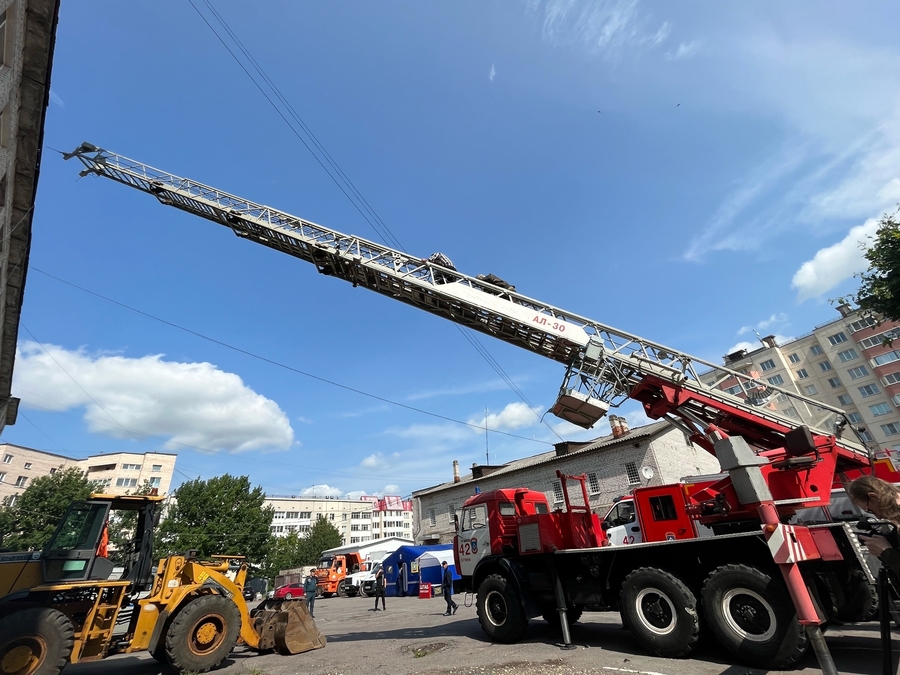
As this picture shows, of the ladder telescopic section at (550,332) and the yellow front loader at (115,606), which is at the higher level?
the ladder telescopic section at (550,332)

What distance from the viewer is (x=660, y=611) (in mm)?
7508

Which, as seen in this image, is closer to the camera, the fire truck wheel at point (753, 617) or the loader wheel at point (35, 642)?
the fire truck wheel at point (753, 617)

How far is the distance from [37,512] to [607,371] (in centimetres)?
5582

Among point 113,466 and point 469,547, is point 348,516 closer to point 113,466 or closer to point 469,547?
point 113,466

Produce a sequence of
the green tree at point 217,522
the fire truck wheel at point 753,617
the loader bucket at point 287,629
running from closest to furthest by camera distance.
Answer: the fire truck wheel at point 753,617 → the loader bucket at point 287,629 → the green tree at point 217,522

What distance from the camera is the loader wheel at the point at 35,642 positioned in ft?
22.9

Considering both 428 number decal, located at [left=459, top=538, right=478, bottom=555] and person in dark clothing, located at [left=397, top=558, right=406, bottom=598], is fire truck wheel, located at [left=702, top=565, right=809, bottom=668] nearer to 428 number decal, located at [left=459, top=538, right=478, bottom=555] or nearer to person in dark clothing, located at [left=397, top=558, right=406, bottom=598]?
428 number decal, located at [left=459, top=538, right=478, bottom=555]

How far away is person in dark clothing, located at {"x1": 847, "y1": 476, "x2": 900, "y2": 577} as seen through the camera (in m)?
3.22

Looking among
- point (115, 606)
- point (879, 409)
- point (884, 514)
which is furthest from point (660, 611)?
point (879, 409)

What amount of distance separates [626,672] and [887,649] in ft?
13.3

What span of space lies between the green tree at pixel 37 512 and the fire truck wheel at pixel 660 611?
165 ft

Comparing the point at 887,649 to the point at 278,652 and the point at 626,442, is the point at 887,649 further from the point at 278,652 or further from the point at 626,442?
the point at 626,442

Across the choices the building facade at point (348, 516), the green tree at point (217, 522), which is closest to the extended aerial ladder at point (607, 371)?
the green tree at point (217, 522)

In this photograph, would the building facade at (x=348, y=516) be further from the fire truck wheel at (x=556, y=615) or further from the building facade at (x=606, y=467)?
the fire truck wheel at (x=556, y=615)
